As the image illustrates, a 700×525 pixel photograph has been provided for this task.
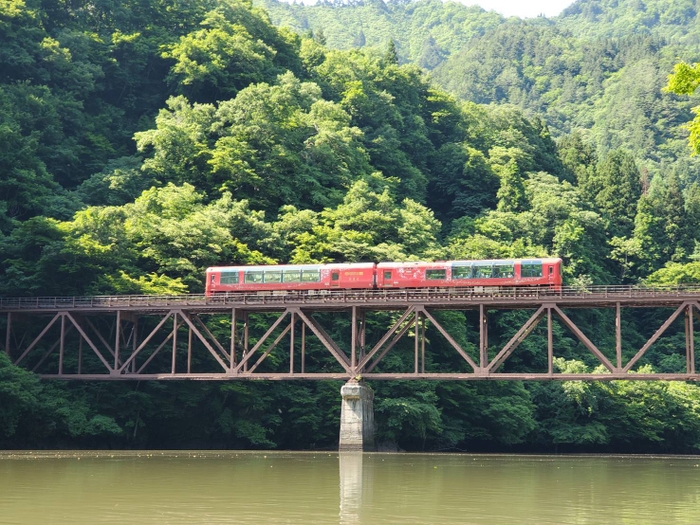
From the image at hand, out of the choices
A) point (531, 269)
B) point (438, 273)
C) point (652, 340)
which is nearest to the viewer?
point (652, 340)

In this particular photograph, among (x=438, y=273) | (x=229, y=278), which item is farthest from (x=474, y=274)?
(x=229, y=278)

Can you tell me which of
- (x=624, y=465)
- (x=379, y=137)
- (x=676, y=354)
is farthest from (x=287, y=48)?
(x=624, y=465)

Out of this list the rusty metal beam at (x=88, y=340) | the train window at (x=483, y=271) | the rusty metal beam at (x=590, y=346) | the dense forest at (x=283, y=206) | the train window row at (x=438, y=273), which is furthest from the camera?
the dense forest at (x=283, y=206)

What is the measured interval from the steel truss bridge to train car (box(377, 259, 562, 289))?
83 cm

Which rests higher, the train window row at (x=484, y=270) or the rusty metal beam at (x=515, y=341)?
the train window row at (x=484, y=270)

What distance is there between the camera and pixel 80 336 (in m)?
78.7

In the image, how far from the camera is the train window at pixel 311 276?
77188 millimetres

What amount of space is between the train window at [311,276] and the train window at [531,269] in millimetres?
14502

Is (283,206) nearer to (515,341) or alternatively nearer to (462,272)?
(462,272)

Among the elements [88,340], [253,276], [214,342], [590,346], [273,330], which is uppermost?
[253,276]

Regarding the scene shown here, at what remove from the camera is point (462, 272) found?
240 ft

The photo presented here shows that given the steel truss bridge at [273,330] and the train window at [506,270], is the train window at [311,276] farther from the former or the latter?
the train window at [506,270]

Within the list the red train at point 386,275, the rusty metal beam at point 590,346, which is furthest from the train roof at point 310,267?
the rusty metal beam at point 590,346

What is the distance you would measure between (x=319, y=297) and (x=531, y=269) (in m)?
14.5
